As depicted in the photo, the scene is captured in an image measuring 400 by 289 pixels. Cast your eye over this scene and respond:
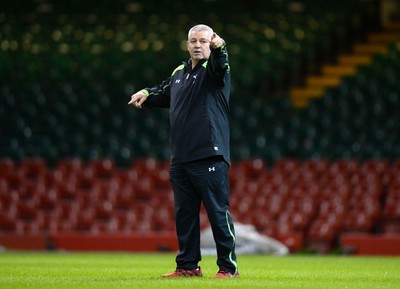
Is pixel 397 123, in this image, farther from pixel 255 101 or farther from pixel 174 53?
pixel 174 53

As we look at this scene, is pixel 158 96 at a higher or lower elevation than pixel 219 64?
lower

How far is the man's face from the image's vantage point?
24.6ft

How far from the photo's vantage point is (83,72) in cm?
2347

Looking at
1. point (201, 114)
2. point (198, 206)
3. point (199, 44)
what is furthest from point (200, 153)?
point (199, 44)

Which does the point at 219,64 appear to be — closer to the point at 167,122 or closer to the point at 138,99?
the point at 138,99

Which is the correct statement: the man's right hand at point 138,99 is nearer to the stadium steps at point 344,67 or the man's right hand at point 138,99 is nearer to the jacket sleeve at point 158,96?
the jacket sleeve at point 158,96

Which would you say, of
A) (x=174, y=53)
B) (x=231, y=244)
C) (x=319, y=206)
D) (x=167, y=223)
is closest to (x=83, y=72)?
(x=174, y=53)

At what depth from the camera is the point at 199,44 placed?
299 inches

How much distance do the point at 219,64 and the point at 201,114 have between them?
476 mm

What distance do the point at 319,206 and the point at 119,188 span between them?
4.41 metres

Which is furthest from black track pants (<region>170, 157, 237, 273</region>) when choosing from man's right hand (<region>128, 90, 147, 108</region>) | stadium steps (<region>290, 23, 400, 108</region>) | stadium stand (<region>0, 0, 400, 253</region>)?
stadium steps (<region>290, 23, 400, 108</region>)

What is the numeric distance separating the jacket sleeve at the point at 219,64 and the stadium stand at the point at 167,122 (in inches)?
385

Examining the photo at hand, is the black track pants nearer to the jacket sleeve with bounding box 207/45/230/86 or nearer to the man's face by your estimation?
the jacket sleeve with bounding box 207/45/230/86

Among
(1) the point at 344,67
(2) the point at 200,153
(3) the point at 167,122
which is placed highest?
(1) the point at 344,67
